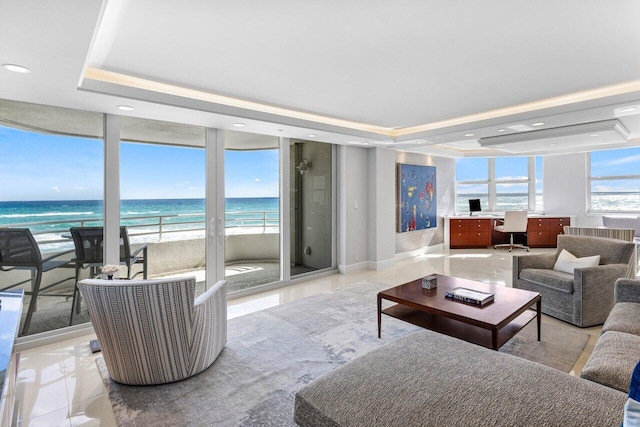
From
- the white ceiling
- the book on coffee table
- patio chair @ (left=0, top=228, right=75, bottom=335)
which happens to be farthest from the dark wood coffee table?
patio chair @ (left=0, top=228, right=75, bottom=335)

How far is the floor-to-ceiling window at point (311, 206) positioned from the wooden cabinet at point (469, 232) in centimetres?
390

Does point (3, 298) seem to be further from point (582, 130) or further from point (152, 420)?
point (582, 130)

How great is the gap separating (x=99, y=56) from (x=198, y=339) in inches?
87.7

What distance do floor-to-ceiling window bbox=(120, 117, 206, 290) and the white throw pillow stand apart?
4331mm

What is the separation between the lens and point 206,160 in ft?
14.1

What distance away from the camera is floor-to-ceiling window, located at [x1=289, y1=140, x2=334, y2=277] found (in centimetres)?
539

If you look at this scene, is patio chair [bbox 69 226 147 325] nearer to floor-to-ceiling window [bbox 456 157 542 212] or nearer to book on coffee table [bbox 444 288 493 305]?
book on coffee table [bbox 444 288 493 305]

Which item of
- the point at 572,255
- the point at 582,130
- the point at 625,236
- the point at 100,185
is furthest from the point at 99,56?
the point at 625,236

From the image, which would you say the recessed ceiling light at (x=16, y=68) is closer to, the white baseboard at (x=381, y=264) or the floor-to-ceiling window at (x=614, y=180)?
the white baseboard at (x=381, y=264)

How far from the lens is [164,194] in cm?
404

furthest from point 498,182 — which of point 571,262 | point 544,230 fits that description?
point 571,262

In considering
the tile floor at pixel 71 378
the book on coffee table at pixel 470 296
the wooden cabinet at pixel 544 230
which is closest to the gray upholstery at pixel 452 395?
the book on coffee table at pixel 470 296

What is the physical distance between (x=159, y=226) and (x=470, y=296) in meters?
3.48

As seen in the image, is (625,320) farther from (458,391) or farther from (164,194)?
(164,194)
